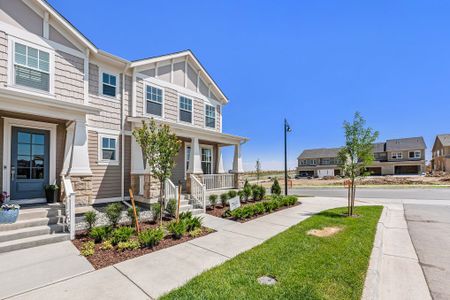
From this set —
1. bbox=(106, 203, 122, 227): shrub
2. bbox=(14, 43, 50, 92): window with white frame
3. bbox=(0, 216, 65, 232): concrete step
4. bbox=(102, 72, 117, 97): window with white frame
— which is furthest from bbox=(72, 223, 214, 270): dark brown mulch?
bbox=(102, 72, 117, 97): window with white frame

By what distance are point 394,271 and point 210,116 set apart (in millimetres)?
11762

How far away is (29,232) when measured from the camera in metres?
5.43

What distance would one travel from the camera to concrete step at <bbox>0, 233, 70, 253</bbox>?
4.89m

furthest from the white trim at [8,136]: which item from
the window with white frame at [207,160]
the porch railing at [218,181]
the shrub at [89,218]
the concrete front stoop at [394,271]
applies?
the concrete front stoop at [394,271]

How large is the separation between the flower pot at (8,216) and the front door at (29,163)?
2.04 m

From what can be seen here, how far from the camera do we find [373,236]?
6.43 metres

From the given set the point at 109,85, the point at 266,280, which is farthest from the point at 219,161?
the point at 266,280

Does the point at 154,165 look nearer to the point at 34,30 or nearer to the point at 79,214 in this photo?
the point at 79,214

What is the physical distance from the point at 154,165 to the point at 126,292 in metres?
3.68

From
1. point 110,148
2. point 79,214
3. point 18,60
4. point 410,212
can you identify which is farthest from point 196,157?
point 410,212

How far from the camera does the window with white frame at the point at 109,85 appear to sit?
9.65 m

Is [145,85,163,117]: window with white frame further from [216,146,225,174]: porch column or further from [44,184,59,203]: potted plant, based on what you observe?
[44,184,59,203]: potted plant

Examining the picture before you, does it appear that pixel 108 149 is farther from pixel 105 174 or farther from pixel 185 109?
pixel 185 109

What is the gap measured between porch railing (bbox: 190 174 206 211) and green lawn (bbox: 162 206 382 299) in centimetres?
396
